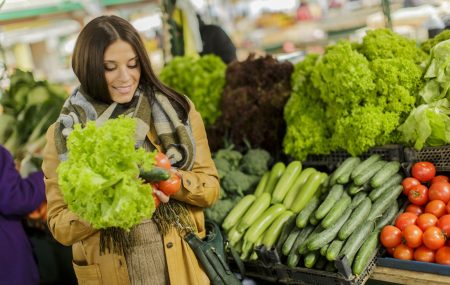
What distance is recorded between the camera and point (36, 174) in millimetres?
3844

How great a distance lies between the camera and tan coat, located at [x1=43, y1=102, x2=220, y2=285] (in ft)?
8.00

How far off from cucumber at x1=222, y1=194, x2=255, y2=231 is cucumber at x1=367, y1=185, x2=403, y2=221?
3.17 feet

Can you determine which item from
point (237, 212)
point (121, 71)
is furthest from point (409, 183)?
point (121, 71)

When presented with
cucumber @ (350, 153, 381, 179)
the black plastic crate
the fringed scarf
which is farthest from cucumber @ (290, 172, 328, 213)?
the fringed scarf

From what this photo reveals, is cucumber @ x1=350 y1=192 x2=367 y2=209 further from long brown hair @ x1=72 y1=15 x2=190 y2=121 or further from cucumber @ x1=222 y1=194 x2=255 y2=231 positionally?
long brown hair @ x1=72 y1=15 x2=190 y2=121

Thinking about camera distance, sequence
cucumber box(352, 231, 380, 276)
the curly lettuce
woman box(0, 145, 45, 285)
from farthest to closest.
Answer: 1. woman box(0, 145, 45, 285)
2. cucumber box(352, 231, 380, 276)
3. the curly lettuce

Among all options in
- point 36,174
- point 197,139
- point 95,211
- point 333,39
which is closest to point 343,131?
point 197,139

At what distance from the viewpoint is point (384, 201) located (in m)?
3.11

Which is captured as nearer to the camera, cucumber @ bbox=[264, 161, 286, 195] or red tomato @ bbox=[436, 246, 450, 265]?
red tomato @ bbox=[436, 246, 450, 265]

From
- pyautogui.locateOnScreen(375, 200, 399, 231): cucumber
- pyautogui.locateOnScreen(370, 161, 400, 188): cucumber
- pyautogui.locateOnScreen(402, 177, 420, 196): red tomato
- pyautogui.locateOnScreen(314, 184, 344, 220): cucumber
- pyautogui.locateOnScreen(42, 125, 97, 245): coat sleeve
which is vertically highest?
pyautogui.locateOnScreen(42, 125, 97, 245): coat sleeve

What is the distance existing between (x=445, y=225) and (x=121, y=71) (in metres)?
2.10

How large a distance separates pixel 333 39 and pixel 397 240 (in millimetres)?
5333

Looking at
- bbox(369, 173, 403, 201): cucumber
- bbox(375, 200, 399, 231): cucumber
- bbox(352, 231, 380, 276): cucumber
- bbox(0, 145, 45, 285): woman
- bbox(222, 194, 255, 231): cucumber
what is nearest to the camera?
bbox(352, 231, 380, 276): cucumber

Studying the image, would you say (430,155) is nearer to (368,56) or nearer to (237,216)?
(368,56)
